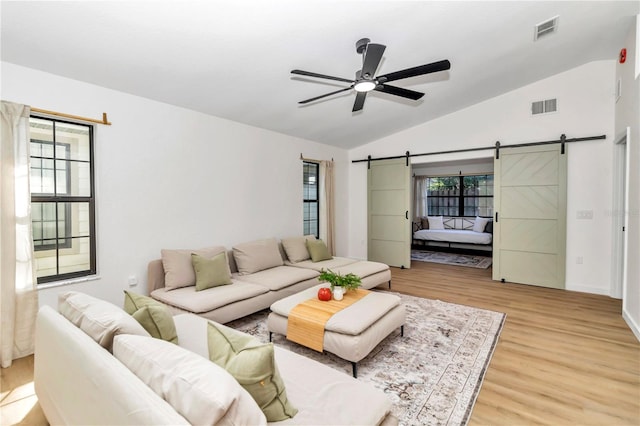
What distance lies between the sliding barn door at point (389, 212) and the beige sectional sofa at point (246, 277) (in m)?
1.53

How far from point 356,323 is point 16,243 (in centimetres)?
309

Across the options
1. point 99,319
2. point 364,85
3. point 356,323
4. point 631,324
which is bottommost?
point 631,324

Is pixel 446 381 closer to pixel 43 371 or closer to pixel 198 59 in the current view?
pixel 43 371

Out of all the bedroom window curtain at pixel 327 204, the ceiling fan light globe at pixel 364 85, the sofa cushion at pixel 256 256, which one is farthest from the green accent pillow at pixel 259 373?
the bedroom window curtain at pixel 327 204

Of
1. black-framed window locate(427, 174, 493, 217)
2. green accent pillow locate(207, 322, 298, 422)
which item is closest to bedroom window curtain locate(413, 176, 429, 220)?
black-framed window locate(427, 174, 493, 217)

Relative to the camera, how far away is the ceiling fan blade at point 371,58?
7.66ft

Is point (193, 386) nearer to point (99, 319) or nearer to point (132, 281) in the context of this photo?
point (99, 319)

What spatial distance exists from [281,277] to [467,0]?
356 cm

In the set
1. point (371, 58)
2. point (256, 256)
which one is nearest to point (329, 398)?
point (371, 58)

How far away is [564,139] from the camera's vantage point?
4.66 m

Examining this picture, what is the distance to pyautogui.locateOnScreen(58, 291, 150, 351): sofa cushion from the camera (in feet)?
4.79

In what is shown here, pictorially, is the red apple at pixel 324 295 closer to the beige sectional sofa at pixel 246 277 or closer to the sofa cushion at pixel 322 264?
the beige sectional sofa at pixel 246 277

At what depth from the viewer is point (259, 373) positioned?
1.20 metres

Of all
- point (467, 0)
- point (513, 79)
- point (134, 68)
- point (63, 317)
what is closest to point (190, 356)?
point (63, 317)
